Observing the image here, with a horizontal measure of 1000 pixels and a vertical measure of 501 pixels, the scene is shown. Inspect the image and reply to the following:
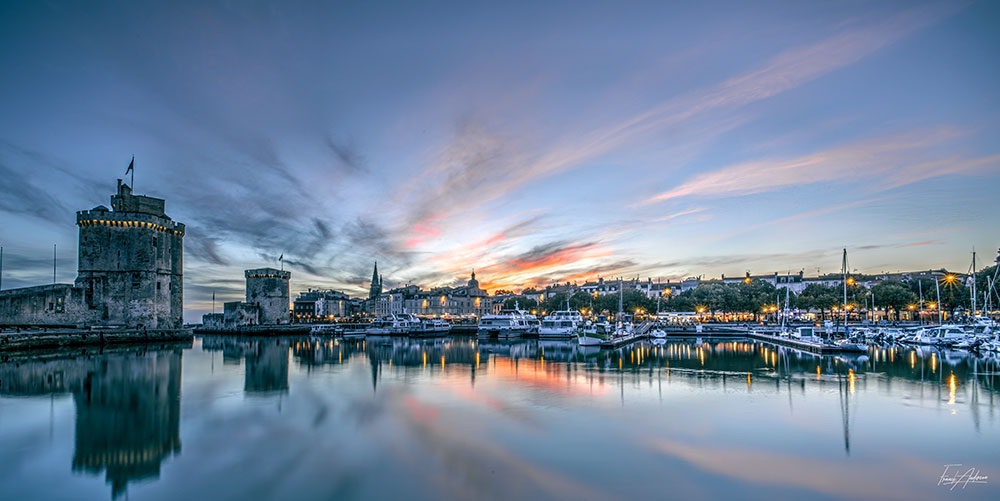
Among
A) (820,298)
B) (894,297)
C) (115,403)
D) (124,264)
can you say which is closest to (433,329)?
(124,264)

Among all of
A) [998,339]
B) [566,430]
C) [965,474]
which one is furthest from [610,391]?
[998,339]

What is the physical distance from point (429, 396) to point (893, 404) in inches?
615

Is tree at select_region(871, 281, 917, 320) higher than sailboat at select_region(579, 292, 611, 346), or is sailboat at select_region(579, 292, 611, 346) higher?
tree at select_region(871, 281, 917, 320)

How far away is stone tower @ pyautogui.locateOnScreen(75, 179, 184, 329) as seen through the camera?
4303cm

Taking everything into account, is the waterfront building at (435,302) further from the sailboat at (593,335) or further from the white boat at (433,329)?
the sailboat at (593,335)

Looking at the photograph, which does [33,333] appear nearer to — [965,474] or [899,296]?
[965,474]

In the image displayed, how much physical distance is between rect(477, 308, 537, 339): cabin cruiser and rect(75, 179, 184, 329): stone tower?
3203 cm

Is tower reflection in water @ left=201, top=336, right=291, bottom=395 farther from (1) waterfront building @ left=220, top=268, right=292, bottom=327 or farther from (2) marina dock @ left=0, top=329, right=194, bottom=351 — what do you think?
(1) waterfront building @ left=220, top=268, right=292, bottom=327

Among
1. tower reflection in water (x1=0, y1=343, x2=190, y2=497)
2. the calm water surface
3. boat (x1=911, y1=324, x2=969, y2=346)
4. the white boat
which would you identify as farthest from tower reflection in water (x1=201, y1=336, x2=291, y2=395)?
boat (x1=911, y1=324, x2=969, y2=346)

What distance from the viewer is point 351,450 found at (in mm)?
11547

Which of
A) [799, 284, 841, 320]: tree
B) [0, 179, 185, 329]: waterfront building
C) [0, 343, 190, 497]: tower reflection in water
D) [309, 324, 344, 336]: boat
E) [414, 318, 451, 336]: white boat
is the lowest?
[309, 324, 344, 336]: boat

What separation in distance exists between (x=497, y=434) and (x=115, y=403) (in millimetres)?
13012

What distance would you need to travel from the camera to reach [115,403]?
16562 mm

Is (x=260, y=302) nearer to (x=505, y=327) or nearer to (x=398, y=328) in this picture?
(x=398, y=328)
